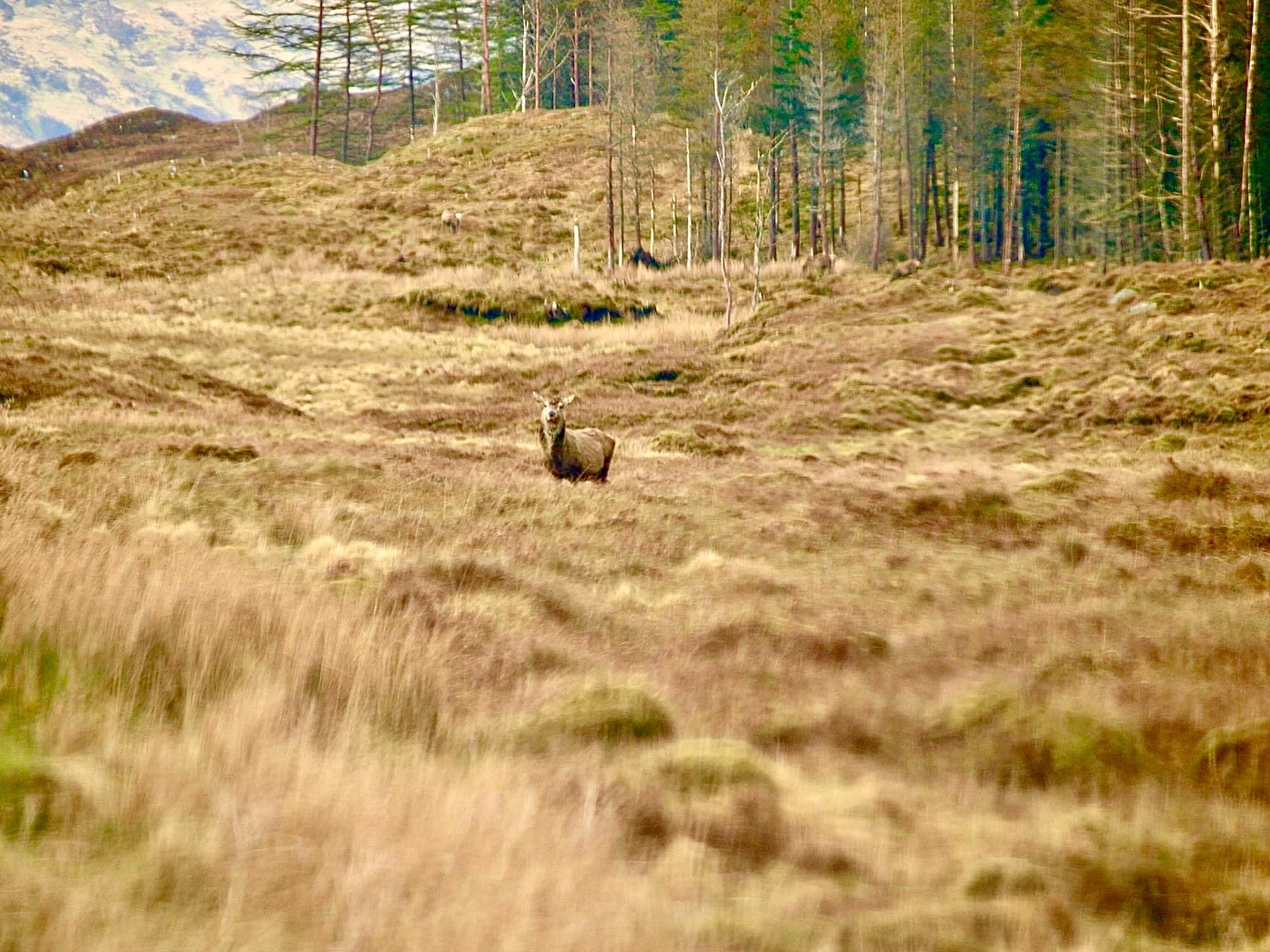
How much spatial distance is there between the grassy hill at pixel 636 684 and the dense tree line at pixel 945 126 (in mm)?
21026

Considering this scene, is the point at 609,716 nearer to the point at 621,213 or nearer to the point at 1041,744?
the point at 1041,744

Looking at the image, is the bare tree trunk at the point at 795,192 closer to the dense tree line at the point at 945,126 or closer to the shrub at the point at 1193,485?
the dense tree line at the point at 945,126

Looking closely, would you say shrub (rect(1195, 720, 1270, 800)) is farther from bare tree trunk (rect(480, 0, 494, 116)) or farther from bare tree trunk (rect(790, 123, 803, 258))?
bare tree trunk (rect(480, 0, 494, 116))

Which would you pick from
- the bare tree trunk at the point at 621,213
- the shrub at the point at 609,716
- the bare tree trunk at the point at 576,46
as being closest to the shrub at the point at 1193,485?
the shrub at the point at 609,716

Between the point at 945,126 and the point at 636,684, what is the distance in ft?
156

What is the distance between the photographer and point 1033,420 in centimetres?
1714

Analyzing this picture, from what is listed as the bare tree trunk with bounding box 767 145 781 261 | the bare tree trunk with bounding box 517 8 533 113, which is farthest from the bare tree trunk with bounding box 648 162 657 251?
the bare tree trunk with bounding box 517 8 533 113

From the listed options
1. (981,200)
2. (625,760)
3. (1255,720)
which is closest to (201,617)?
(625,760)

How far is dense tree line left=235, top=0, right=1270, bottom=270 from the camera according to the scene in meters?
32.4

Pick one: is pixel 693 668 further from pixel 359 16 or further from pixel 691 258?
pixel 359 16

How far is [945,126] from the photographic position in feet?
149

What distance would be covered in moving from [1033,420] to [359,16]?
7299 centimetres

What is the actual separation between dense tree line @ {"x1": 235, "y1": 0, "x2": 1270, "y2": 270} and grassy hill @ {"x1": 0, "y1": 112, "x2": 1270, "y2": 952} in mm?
21026

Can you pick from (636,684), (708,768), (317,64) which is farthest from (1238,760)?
(317,64)
